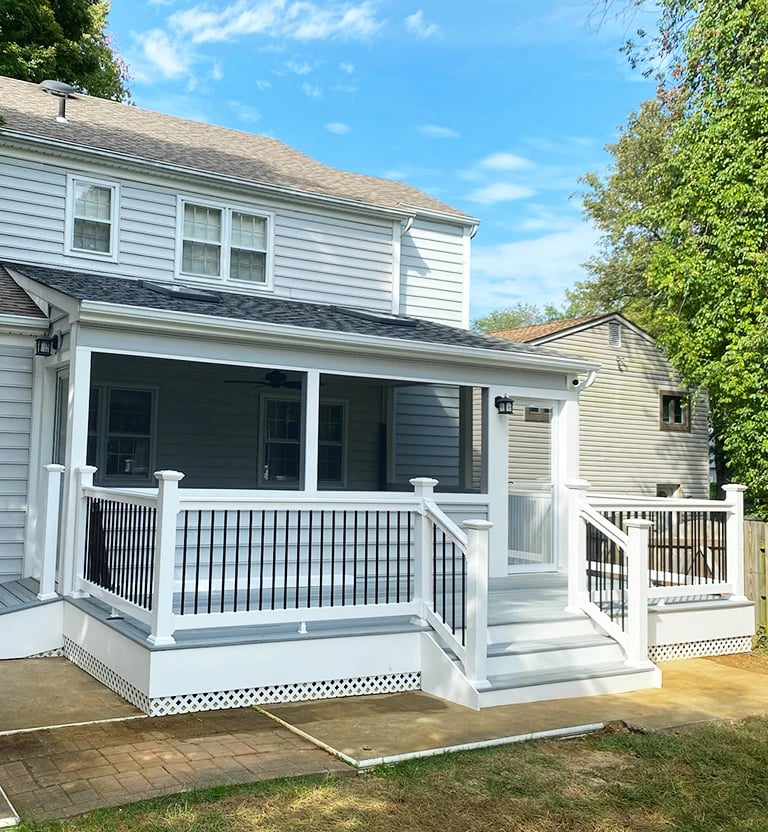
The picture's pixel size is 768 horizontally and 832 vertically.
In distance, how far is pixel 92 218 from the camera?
36.8ft

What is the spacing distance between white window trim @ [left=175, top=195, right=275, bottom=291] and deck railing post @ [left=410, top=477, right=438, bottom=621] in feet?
20.1

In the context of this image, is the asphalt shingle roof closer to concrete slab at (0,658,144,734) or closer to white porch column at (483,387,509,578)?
white porch column at (483,387,509,578)

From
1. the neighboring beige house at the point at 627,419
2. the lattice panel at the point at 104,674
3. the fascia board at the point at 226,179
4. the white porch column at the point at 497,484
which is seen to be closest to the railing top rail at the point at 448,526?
the lattice panel at the point at 104,674

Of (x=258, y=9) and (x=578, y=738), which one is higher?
(x=258, y=9)

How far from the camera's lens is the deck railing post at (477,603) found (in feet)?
20.6

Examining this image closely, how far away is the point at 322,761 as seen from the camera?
4871 mm

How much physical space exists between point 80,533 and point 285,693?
2.56 meters

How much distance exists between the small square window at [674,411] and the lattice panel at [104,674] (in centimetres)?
1614

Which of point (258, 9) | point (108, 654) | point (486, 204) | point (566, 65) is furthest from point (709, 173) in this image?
point (486, 204)

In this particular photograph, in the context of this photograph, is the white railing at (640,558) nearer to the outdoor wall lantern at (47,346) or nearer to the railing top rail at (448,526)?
the railing top rail at (448,526)

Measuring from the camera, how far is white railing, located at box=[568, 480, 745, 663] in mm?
7438

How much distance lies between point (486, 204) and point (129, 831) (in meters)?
69.4

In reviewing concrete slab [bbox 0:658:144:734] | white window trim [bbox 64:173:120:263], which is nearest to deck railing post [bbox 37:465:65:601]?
concrete slab [bbox 0:658:144:734]

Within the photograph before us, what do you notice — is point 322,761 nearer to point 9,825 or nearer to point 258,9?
point 9,825
